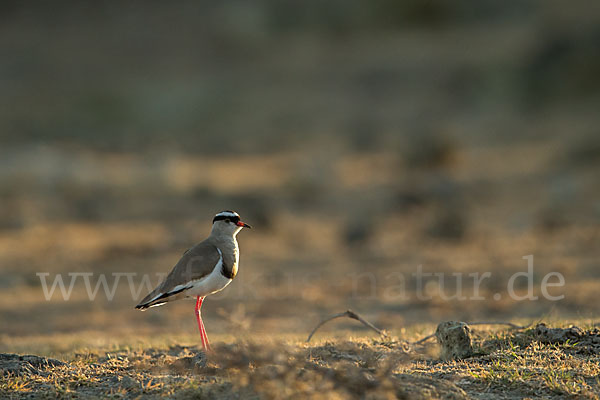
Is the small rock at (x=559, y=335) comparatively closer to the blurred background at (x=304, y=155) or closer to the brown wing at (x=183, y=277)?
the blurred background at (x=304, y=155)

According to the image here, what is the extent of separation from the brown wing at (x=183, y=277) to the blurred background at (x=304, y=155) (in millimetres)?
588

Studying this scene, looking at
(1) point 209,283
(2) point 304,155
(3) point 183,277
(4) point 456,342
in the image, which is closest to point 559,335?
(4) point 456,342

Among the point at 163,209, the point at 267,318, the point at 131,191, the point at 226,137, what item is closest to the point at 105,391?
the point at 267,318

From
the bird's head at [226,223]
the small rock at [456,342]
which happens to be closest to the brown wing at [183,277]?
the bird's head at [226,223]

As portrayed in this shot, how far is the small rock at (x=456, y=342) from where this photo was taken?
268 inches

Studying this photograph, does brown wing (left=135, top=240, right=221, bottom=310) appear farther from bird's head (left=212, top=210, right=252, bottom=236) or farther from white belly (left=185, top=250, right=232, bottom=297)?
bird's head (left=212, top=210, right=252, bottom=236)

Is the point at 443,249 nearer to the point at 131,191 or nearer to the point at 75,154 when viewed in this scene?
the point at 131,191

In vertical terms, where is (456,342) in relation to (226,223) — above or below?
below

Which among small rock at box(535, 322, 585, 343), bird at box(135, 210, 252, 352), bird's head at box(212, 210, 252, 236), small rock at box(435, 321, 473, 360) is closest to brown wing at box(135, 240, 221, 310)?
bird at box(135, 210, 252, 352)

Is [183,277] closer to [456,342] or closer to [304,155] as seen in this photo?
[456,342]

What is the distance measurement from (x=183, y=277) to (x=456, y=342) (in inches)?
95.9

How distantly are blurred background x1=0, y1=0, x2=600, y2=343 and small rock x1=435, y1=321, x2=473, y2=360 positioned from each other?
6.05ft

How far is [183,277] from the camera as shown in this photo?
7.12 m

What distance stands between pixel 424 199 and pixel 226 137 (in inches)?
639
